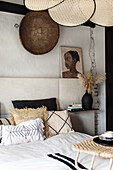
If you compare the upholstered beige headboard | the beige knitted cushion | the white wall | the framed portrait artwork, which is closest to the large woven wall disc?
the white wall

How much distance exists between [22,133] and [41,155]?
0.54 m

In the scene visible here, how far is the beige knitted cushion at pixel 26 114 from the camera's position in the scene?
9.64 ft

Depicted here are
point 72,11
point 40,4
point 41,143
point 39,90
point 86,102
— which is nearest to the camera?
point 40,4

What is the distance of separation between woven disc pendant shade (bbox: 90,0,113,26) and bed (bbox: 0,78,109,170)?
1.37m

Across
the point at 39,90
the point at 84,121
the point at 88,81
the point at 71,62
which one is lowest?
the point at 84,121

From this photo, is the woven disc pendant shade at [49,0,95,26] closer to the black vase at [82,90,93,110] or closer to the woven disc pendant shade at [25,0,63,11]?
the woven disc pendant shade at [25,0,63,11]

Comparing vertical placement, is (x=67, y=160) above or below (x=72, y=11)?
below

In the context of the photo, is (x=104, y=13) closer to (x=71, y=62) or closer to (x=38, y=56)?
(x=38, y=56)

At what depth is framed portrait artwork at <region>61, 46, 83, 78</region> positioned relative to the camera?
3.91m

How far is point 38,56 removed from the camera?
3.65 metres

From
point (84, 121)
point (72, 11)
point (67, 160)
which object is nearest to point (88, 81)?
point (84, 121)

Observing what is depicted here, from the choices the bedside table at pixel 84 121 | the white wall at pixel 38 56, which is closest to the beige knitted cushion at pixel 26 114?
the white wall at pixel 38 56

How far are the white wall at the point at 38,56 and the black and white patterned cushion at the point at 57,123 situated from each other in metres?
0.81

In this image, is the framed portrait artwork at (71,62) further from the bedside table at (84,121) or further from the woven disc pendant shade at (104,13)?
the woven disc pendant shade at (104,13)
